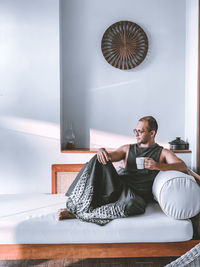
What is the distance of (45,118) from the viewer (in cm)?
311

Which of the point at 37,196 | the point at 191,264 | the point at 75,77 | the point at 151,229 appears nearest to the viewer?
the point at 191,264

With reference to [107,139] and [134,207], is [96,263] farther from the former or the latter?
[107,139]

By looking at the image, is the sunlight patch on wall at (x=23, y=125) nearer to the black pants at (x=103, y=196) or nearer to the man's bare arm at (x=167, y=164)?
the black pants at (x=103, y=196)

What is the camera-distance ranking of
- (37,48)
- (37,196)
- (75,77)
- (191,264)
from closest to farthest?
1. (191,264)
2. (37,196)
3. (37,48)
4. (75,77)

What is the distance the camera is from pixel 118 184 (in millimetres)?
2236

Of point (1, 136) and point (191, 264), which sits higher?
point (1, 136)

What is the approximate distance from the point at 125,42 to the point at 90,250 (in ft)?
7.65

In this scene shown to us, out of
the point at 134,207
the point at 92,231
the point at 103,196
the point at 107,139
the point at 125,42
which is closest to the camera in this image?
the point at 92,231

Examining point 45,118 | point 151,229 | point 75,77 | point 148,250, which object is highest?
point 75,77

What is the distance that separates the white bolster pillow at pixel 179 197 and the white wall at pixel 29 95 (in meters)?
1.29

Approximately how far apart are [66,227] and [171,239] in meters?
0.72

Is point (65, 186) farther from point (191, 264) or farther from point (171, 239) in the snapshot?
point (191, 264)

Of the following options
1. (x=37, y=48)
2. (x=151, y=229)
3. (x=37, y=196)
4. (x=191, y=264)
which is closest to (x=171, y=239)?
(x=151, y=229)

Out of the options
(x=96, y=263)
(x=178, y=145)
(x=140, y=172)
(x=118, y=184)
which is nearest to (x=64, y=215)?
(x=118, y=184)
